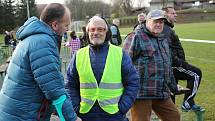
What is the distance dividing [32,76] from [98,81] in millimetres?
818

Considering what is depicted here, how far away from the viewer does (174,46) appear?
19.7 ft

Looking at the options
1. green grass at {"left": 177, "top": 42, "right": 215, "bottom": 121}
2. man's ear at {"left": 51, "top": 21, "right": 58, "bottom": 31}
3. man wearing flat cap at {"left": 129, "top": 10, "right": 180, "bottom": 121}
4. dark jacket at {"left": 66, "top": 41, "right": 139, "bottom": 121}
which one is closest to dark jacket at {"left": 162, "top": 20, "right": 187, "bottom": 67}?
man wearing flat cap at {"left": 129, "top": 10, "right": 180, "bottom": 121}

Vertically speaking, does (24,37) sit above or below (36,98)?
above

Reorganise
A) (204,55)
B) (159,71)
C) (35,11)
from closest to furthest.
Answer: (159,71)
(204,55)
(35,11)

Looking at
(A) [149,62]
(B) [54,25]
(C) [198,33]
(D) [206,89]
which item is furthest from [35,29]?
(C) [198,33]

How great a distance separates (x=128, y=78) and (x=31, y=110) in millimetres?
1060

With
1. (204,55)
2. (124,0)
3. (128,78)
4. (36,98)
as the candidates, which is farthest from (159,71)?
(124,0)

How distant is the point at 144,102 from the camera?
4.95m

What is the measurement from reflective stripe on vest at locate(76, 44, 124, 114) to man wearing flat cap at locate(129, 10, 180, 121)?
2.90 feet

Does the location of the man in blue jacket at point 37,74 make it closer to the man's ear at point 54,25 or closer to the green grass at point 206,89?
the man's ear at point 54,25

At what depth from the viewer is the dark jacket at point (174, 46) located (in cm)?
592

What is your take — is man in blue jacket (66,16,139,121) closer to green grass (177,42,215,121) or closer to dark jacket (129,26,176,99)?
dark jacket (129,26,176,99)

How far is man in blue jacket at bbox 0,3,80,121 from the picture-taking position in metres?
3.25

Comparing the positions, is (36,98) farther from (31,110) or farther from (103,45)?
(103,45)
